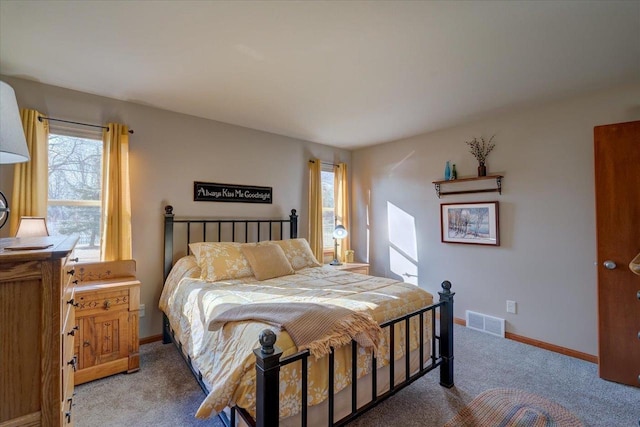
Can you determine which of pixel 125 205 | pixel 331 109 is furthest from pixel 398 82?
pixel 125 205

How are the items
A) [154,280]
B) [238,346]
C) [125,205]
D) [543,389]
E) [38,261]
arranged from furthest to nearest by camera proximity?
1. [154,280]
2. [125,205]
3. [543,389]
4. [238,346]
5. [38,261]

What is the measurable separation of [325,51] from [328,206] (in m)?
2.84

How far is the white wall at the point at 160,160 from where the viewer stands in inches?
106

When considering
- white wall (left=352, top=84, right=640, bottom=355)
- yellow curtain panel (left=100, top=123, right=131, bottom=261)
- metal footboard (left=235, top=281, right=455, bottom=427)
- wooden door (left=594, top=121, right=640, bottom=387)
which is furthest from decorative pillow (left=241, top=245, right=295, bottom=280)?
wooden door (left=594, top=121, right=640, bottom=387)

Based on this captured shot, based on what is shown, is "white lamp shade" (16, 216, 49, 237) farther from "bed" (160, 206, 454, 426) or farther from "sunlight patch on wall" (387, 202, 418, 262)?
"sunlight patch on wall" (387, 202, 418, 262)

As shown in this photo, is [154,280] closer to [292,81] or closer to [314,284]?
[314,284]

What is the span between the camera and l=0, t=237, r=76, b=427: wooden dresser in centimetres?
Result: 76

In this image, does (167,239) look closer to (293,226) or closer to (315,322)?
(293,226)

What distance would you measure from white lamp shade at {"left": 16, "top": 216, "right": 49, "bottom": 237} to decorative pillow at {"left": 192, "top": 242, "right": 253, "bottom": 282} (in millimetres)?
1146

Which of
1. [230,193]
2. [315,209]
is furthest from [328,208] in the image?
[230,193]

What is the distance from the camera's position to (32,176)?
244 centimetres

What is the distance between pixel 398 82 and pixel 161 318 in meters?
3.33

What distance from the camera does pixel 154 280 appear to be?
10.2 feet

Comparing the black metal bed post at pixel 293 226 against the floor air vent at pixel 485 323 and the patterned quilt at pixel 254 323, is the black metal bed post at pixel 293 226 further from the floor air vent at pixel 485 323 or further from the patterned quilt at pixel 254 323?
the floor air vent at pixel 485 323
